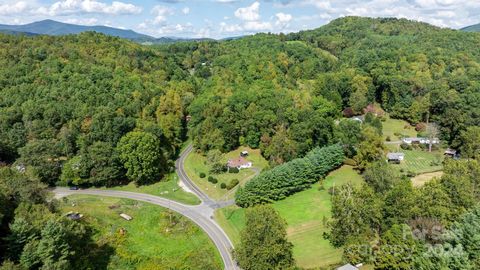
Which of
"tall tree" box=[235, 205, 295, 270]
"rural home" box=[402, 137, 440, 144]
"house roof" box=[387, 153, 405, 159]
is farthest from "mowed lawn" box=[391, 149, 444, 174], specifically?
"tall tree" box=[235, 205, 295, 270]

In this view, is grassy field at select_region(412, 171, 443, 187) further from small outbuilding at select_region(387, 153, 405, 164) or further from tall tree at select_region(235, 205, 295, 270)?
tall tree at select_region(235, 205, 295, 270)

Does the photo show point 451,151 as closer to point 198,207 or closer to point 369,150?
point 369,150

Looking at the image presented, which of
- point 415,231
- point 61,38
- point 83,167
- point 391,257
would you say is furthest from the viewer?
point 61,38

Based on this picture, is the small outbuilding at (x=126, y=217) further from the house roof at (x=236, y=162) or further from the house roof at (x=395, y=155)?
the house roof at (x=395, y=155)

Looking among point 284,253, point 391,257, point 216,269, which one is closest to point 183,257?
point 216,269

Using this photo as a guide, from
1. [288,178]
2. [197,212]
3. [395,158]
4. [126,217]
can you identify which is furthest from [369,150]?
[126,217]

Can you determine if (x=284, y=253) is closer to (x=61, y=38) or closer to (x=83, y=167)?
(x=83, y=167)

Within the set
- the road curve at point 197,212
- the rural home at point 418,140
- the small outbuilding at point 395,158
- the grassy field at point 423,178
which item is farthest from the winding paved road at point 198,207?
Result: the rural home at point 418,140
